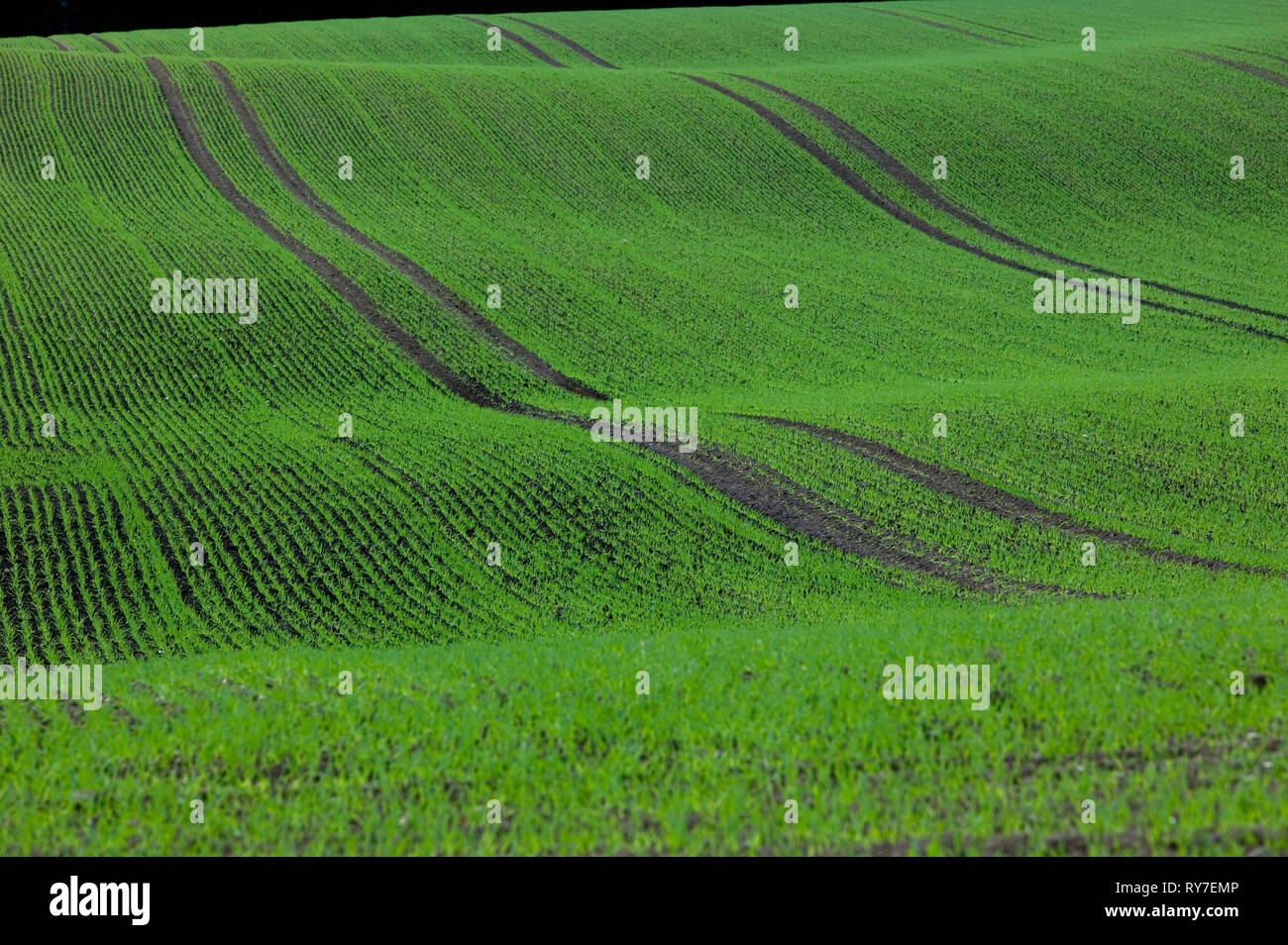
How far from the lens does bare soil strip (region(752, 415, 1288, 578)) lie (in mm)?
21484

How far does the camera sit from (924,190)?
182 ft

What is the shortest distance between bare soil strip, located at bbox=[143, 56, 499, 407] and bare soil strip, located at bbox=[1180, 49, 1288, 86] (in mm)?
57538

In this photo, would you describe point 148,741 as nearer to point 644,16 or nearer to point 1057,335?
point 1057,335

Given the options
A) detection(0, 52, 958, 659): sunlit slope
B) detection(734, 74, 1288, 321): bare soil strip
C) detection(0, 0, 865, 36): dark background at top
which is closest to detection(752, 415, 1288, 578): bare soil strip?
detection(0, 52, 958, 659): sunlit slope

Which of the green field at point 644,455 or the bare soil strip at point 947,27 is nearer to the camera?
the green field at point 644,455

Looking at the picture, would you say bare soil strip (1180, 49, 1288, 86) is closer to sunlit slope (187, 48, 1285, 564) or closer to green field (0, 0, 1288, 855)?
green field (0, 0, 1288, 855)

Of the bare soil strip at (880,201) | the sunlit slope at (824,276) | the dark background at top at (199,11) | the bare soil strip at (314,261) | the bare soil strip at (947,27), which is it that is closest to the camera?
the sunlit slope at (824,276)

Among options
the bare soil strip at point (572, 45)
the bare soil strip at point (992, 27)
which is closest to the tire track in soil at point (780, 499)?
the bare soil strip at point (572, 45)

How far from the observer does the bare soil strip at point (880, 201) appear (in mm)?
41969

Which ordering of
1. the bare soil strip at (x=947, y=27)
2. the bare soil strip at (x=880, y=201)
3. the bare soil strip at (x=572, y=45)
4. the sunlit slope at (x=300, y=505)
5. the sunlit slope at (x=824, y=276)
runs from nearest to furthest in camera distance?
the sunlit slope at (x=300, y=505), the sunlit slope at (x=824, y=276), the bare soil strip at (x=880, y=201), the bare soil strip at (x=572, y=45), the bare soil strip at (x=947, y=27)

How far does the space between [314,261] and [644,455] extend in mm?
22655

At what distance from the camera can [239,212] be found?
49.0 meters

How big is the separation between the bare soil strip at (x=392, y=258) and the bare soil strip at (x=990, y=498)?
31.5 ft

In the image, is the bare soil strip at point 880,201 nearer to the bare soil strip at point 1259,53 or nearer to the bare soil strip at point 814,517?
the bare soil strip at point 814,517
